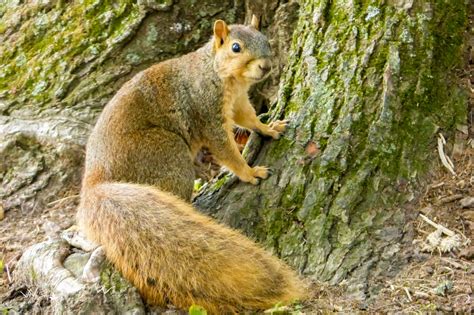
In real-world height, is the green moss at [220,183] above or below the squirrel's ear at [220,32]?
below

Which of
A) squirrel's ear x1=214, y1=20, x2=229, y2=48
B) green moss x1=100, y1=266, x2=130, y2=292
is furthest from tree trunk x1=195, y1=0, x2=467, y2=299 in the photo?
green moss x1=100, y1=266, x2=130, y2=292

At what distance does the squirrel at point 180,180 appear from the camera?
269 centimetres

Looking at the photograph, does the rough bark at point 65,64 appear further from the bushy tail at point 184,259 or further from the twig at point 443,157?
the twig at point 443,157

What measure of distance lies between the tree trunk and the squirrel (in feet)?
0.58

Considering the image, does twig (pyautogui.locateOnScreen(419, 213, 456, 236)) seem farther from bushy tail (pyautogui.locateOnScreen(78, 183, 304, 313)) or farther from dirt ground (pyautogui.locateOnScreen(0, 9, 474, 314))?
bushy tail (pyautogui.locateOnScreen(78, 183, 304, 313))

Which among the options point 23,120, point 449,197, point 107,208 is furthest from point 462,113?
point 23,120

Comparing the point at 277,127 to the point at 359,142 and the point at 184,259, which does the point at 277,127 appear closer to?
the point at 359,142

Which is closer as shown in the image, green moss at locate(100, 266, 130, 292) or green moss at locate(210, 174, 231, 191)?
green moss at locate(100, 266, 130, 292)

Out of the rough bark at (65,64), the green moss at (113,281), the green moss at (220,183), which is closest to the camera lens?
the green moss at (113,281)

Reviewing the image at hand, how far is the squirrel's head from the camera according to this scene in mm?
3568

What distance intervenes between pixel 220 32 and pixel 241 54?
0.21 m

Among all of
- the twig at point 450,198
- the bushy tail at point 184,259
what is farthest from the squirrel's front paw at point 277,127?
the twig at point 450,198

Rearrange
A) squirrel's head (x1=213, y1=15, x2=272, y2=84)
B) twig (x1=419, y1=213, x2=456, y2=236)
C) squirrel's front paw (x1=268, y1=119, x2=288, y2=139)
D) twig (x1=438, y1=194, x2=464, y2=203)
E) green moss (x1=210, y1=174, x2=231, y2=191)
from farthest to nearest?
1. green moss (x1=210, y1=174, x2=231, y2=191)
2. squirrel's head (x1=213, y1=15, x2=272, y2=84)
3. squirrel's front paw (x1=268, y1=119, x2=288, y2=139)
4. twig (x1=438, y1=194, x2=464, y2=203)
5. twig (x1=419, y1=213, x2=456, y2=236)

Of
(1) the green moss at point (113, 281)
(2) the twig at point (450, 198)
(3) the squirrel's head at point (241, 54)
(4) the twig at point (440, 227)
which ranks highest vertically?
(3) the squirrel's head at point (241, 54)
